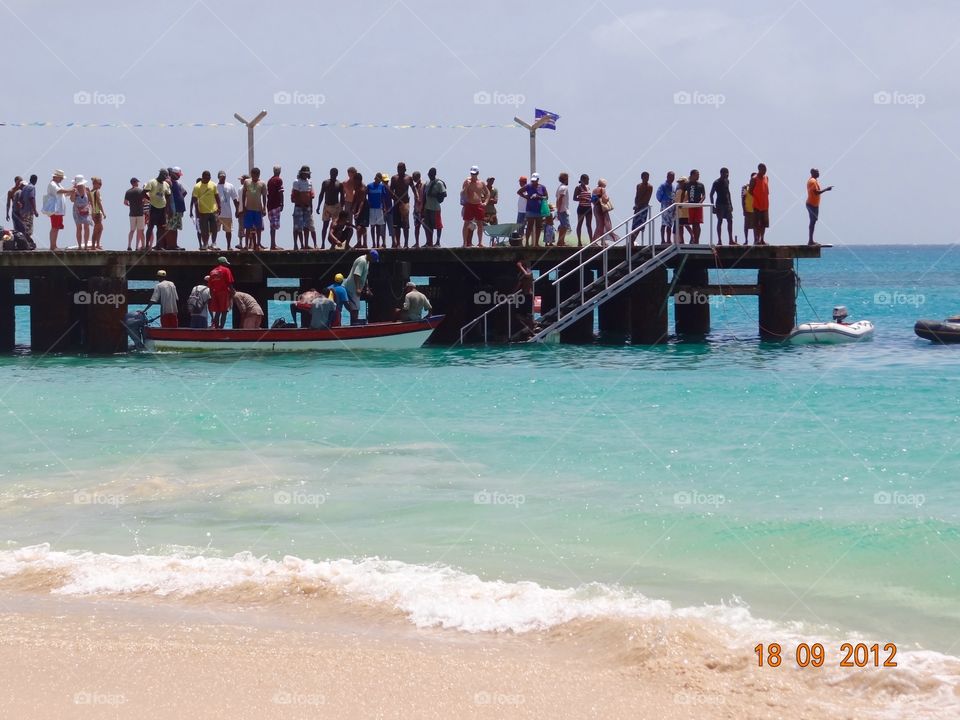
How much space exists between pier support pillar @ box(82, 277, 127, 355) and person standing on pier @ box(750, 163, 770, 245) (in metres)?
12.1

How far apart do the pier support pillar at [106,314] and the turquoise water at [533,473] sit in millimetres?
1370

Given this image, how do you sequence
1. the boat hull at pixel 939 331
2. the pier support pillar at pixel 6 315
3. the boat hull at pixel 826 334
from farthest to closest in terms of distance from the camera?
1. the boat hull at pixel 939 331
2. the boat hull at pixel 826 334
3. the pier support pillar at pixel 6 315

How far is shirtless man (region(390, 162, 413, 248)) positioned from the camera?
22.8 meters

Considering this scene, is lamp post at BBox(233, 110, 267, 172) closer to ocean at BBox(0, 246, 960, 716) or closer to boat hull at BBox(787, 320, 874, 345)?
ocean at BBox(0, 246, 960, 716)

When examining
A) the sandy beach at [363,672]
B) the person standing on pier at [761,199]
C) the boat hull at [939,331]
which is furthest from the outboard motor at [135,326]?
the boat hull at [939,331]

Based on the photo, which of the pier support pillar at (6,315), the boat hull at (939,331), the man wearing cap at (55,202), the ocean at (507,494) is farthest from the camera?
the boat hull at (939,331)

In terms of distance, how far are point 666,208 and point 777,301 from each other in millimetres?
4094

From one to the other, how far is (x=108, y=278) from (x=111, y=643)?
17.0 m

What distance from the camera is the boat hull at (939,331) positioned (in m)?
29.1

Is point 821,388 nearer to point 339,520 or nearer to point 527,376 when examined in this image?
point 527,376

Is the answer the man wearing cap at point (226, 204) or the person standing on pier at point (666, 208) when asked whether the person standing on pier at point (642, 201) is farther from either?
the man wearing cap at point (226, 204)

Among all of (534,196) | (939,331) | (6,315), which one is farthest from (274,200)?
(939,331)

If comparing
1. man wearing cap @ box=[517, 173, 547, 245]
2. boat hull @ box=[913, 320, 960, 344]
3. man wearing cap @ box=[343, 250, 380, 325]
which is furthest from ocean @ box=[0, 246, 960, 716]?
boat hull @ box=[913, 320, 960, 344]

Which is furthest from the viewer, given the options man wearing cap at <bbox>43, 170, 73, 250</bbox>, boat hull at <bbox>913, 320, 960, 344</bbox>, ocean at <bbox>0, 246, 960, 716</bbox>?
boat hull at <bbox>913, 320, 960, 344</bbox>
